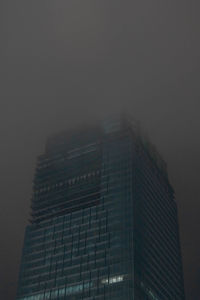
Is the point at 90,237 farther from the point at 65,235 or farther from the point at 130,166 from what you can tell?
the point at 130,166

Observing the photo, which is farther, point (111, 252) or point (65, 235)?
point (65, 235)

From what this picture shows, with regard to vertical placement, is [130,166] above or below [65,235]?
above

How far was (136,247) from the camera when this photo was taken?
17175 cm

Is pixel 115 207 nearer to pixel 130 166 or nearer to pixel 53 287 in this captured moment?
pixel 130 166

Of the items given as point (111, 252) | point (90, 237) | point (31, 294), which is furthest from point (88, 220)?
point (31, 294)

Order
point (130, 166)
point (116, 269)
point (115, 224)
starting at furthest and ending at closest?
point (130, 166), point (115, 224), point (116, 269)

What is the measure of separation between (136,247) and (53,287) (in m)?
33.0

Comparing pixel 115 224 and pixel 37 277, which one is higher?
pixel 115 224

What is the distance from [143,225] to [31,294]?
45883 mm

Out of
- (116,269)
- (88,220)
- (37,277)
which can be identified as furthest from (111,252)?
(37,277)

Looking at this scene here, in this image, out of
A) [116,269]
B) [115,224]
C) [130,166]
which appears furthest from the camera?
[130,166]

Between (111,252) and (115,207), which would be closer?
(111,252)

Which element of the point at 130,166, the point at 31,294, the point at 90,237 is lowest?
the point at 31,294

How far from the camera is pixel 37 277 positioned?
612 feet
